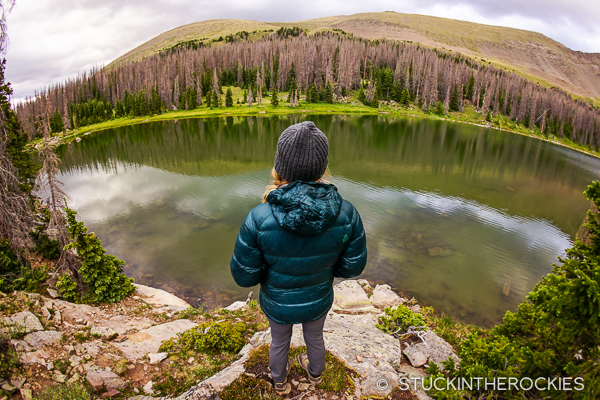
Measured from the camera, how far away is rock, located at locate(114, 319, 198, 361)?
587 cm

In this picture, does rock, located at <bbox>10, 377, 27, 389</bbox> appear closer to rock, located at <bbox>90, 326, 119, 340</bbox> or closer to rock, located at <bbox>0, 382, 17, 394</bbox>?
rock, located at <bbox>0, 382, 17, 394</bbox>

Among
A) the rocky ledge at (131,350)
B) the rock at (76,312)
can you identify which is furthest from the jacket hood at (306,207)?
the rock at (76,312)

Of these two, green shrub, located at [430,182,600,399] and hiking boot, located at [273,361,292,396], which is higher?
green shrub, located at [430,182,600,399]

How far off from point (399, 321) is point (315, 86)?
3956 inches

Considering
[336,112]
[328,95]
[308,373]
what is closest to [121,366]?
[308,373]

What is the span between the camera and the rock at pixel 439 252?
15.9m

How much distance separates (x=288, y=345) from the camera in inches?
149

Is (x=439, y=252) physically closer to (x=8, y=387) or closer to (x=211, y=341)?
(x=211, y=341)

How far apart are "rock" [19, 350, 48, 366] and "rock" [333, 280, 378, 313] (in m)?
6.99

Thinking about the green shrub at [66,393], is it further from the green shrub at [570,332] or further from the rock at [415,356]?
the rock at [415,356]

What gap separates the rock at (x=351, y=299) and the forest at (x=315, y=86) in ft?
282

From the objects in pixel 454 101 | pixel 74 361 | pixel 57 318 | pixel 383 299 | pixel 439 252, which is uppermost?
pixel 454 101

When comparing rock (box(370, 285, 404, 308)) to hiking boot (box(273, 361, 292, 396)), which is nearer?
hiking boot (box(273, 361, 292, 396))

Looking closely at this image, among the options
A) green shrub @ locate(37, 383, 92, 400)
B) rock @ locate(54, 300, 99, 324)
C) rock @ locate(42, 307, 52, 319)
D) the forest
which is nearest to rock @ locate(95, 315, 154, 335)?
rock @ locate(54, 300, 99, 324)
